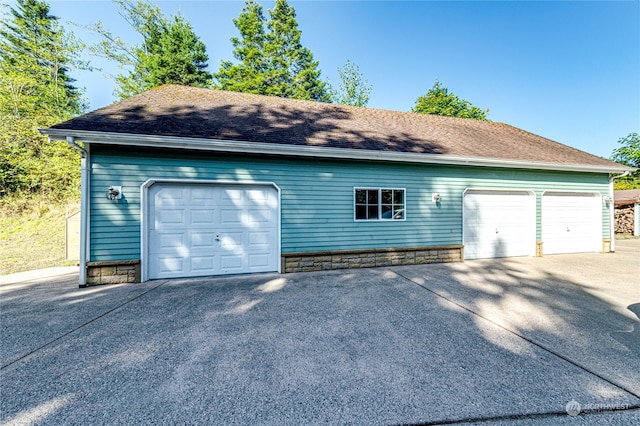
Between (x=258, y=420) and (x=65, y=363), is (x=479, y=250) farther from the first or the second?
(x=65, y=363)

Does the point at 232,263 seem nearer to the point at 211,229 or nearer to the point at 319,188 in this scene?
the point at 211,229

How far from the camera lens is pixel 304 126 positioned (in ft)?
22.4

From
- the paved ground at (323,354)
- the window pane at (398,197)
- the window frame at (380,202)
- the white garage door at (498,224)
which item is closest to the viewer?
the paved ground at (323,354)

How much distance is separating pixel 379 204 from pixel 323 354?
438 cm

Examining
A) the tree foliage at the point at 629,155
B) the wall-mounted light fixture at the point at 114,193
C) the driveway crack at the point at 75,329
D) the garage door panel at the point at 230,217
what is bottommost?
the driveway crack at the point at 75,329

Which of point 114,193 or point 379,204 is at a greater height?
point 114,193

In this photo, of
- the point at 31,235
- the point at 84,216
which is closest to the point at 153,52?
the point at 31,235

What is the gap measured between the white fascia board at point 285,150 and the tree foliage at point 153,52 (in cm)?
1384

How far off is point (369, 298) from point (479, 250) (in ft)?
15.6

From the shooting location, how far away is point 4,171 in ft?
36.4

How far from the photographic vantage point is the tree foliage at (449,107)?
23500 mm

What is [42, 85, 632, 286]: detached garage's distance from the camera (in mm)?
4863

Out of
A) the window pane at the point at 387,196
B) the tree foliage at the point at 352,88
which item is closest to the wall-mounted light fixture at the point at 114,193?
the window pane at the point at 387,196

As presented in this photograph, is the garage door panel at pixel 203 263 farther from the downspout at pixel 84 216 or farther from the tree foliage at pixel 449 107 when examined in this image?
the tree foliage at pixel 449 107
